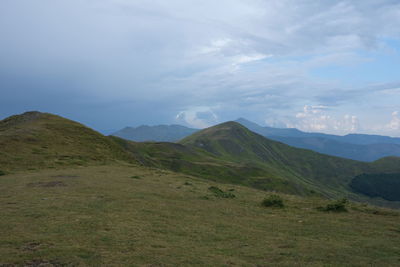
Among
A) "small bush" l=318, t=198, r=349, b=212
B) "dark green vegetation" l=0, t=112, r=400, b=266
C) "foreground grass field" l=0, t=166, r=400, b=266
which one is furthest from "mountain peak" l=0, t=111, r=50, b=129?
"small bush" l=318, t=198, r=349, b=212

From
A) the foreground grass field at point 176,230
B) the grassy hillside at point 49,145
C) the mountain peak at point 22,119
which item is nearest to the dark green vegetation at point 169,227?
the foreground grass field at point 176,230

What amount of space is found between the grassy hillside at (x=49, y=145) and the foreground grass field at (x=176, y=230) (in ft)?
43.5

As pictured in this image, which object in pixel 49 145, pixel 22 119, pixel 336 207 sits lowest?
pixel 336 207

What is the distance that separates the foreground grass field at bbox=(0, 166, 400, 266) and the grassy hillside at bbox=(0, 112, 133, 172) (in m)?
13.3

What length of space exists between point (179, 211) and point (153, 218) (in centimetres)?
242

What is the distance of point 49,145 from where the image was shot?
1704 inches

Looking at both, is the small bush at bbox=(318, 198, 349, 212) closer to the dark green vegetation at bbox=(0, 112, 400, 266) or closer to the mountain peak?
the dark green vegetation at bbox=(0, 112, 400, 266)

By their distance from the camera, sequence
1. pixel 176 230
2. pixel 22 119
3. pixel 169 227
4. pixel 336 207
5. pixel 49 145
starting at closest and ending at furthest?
pixel 176 230, pixel 169 227, pixel 336 207, pixel 49 145, pixel 22 119

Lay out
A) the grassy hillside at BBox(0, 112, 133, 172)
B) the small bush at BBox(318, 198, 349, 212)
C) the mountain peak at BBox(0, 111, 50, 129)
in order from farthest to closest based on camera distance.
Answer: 1. the mountain peak at BBox(0, 111, 50, 129)
2. the grassy hillside at BBox(0, 112, 133, 172)
3. the small bush at BBox(318, 198, 349, 212)

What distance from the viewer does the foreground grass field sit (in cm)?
1014

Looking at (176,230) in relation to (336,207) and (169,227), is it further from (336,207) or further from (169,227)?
(336,207)

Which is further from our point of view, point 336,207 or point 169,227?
point 336,207

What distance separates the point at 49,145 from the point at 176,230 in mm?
36386

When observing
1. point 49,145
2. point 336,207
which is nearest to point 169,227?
point 336,207
